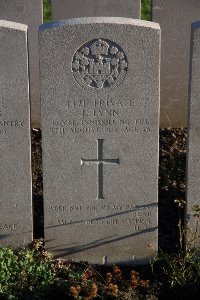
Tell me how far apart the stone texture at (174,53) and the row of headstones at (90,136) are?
115 inches

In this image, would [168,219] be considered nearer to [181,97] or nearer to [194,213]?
[194,213]

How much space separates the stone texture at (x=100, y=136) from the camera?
197 inches

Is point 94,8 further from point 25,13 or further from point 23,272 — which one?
point 23,272

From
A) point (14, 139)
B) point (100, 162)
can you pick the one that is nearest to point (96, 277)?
point (100, 162)

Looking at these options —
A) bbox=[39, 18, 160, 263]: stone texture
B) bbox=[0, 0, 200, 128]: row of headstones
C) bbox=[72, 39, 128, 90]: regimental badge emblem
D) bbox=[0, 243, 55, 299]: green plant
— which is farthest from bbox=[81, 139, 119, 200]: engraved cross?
bbox=[0, 0, 200, 128]: row of headstones

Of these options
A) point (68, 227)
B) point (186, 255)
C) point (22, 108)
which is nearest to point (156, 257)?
point (186, 255)

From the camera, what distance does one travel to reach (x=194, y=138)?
17.1ft

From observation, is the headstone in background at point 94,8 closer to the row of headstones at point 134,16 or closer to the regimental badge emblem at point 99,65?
the row of headstones at point 134,16

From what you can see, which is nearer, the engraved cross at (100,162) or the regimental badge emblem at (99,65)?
the regimental badge emblem at (99,65)

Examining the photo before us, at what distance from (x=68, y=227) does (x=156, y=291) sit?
919 mm

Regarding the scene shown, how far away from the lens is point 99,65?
16.8 ft

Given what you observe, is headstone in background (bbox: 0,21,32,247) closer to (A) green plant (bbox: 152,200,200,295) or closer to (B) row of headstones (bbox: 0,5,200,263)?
(B) row of headstones (bbox: 0,5,200,263)

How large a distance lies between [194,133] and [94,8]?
10.5ft

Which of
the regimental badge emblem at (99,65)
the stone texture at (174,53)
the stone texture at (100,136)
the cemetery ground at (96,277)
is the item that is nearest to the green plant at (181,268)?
the cemetery ground at (96,277)
